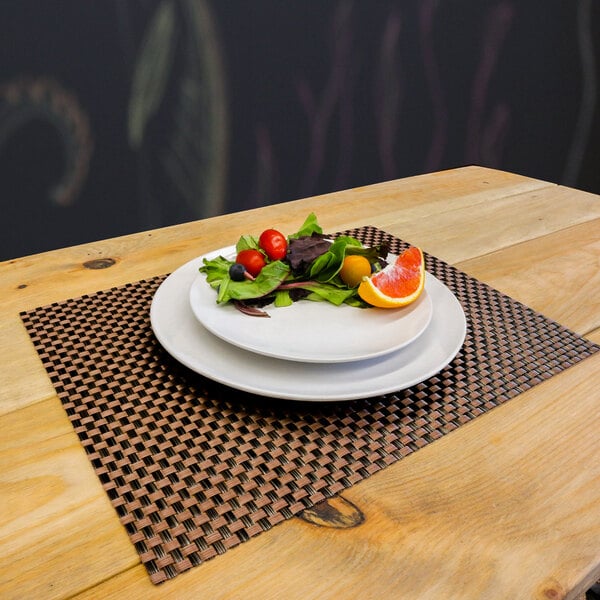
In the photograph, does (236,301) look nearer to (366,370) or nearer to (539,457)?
(366,370)

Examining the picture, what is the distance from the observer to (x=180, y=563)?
568 millimetres

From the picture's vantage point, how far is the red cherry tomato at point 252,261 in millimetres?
901

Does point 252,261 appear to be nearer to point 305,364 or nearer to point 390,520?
point 305,364

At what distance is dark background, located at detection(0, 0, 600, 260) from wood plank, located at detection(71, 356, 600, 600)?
6.04 ft

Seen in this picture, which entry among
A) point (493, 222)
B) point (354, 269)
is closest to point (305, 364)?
point (354, 269)

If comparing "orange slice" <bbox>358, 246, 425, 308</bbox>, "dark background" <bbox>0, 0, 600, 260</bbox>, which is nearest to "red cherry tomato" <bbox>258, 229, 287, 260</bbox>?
"orange slice" <bbox>358, 246, 425, 308</bbox>

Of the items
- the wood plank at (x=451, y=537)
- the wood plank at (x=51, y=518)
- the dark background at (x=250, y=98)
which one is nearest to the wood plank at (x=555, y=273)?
the wood plank at (x=451, y=537)

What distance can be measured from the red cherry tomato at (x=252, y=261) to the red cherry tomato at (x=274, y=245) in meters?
0.02

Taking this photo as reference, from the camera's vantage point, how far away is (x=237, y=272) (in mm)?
874

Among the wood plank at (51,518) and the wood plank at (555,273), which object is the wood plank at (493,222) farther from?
the wood plank at (51,518)

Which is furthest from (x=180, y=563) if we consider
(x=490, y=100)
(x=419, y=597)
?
(x=490, y=100)

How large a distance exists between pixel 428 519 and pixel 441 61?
2548 millimetres

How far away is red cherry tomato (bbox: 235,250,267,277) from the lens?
2.96 feet

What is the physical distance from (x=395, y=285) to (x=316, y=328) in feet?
0.39
